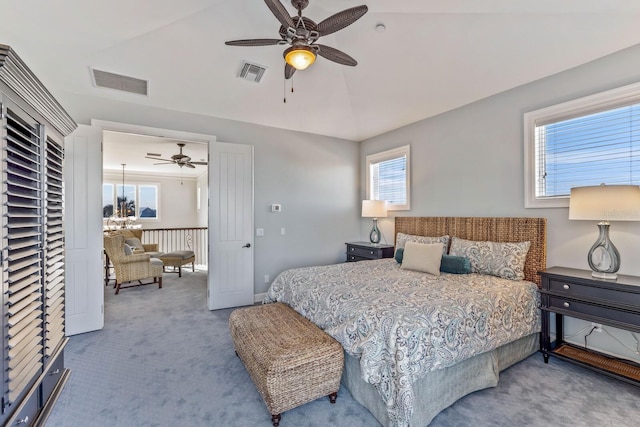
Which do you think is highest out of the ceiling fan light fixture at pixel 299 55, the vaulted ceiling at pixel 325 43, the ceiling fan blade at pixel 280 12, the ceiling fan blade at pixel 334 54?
the vaulted ceiling at pixel 325 43

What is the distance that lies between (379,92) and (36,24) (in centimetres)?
361

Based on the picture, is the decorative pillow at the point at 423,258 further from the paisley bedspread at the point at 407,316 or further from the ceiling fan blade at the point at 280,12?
the ceiling fan blade at the point at 280,12

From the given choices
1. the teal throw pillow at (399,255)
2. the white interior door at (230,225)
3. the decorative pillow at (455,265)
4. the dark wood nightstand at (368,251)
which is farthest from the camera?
the dark wood nightstand at (368,251)

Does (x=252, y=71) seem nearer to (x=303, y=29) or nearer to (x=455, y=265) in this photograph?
(x=303, y=29)

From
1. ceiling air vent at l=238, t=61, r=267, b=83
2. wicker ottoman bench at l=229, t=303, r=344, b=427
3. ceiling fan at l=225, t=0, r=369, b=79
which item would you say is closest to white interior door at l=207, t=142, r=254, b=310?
ceiling air vent at l=238, t=61, r=267, b=83

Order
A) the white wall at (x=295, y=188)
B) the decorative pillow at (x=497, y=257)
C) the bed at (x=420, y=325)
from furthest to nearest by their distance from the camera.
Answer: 1. the white wall at (x=295, y=188)
2. the decorative pillow at (x=497, y=257)
3. the bed at (x=420, y=325)

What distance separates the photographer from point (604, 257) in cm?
254

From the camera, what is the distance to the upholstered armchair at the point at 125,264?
200 inches

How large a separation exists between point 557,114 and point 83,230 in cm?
534

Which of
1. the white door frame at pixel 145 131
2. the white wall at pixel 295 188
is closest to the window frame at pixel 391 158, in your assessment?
the white wall at pixel 295 188

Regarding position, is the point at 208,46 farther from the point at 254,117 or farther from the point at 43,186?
the point at 43,186

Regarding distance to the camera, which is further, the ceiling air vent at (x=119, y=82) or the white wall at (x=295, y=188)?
the white wall at (x=295, y=188)

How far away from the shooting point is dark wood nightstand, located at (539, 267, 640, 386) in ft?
7.32

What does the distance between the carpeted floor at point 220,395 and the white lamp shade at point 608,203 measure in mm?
1332
